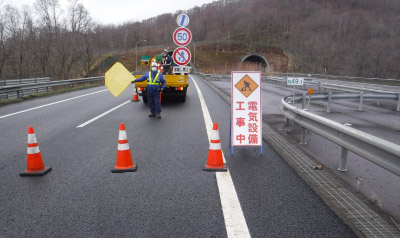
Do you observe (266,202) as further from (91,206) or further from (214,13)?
(214,13)

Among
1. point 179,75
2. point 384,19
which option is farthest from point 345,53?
point 179,75

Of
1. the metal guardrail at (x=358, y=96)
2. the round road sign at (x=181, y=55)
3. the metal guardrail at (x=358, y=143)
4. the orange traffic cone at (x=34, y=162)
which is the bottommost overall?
the orange traffic cone at (x=34, y=162)

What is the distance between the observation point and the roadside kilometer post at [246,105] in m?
6.05

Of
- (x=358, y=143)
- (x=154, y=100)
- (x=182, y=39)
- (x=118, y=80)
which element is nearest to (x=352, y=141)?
(x=358, y=143)

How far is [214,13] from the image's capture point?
169 m

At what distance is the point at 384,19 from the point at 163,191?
4467 inches

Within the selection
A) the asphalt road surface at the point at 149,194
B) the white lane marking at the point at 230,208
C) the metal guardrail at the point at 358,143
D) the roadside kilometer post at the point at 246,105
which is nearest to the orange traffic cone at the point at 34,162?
the asphalt road surface at the point at 149,194

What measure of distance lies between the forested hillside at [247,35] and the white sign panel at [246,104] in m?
40.0

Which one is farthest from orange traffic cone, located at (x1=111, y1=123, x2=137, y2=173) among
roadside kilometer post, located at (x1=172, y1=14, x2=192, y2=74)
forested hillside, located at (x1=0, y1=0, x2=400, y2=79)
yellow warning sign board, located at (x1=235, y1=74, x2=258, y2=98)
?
forested hillside, located at (x1=0, y1=0, x2=400, y2=79)

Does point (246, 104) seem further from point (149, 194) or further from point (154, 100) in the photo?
point (154, 100)

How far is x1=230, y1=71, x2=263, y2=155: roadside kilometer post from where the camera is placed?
238 inches

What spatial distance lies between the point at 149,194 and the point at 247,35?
5643 inches

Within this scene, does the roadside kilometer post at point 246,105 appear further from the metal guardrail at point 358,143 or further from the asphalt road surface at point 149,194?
the metal guardrail at point 358,143

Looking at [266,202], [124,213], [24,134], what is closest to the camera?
[124,213]
